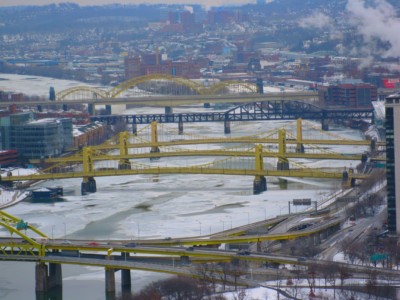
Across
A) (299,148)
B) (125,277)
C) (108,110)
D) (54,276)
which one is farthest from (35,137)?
(125,277)

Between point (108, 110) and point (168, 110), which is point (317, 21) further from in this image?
point (108, 110)

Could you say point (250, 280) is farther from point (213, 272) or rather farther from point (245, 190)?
point (245, 190)

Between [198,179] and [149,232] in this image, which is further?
[198,179]

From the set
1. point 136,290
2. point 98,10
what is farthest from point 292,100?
point 98,10

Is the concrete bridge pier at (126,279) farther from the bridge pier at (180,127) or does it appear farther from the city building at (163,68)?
the city building at (163,68)

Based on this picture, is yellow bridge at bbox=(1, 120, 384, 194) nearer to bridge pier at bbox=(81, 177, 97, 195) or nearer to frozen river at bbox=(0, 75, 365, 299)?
bridge pier at bbox=(81, 177, 97, 195)

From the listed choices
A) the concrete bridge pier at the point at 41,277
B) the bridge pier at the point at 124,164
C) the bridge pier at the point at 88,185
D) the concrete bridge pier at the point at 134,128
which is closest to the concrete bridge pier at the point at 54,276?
the concrete bridge pier at the point at 41,277
